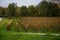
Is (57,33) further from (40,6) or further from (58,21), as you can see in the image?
(40,6)

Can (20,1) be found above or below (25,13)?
above

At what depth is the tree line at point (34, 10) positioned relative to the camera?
7.70 ft

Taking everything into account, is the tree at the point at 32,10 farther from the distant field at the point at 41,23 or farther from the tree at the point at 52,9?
the tree at the point at 52,9

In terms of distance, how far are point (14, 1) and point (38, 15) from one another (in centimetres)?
37

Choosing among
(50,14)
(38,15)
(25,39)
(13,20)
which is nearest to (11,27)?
(13,20)

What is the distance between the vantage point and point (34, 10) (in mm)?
2355

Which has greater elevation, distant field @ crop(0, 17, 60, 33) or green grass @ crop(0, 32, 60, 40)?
distant field @ crop(0, 17, 60, 33)

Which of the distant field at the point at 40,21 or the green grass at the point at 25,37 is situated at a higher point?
the distant field at the point at 40,21

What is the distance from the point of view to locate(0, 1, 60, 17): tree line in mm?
2348

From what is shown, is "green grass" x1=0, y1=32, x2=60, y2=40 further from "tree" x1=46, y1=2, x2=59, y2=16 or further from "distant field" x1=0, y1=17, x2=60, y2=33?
"tree" x1=46, y1=2, x2=59, y2=16

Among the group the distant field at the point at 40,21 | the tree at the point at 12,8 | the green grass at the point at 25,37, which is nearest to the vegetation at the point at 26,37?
the green grass at the point at 25,37

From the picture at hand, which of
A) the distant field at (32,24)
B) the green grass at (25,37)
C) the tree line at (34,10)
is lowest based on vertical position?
the green grass at (25,37)

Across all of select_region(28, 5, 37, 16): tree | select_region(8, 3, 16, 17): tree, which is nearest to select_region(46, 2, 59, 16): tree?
select_region(28, 5, 37, 16): tree

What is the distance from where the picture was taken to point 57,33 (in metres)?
2.33
